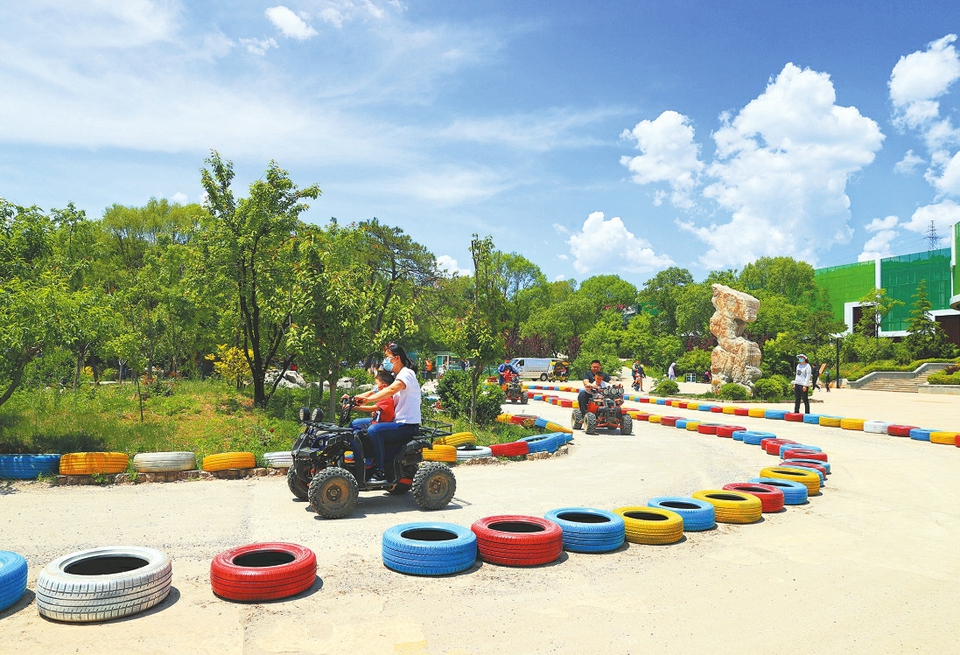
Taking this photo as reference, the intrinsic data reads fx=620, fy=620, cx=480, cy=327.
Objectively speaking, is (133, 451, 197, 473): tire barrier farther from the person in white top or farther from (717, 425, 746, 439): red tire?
(717, 425, 746, 439): red tire

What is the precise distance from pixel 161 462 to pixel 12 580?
5.00m

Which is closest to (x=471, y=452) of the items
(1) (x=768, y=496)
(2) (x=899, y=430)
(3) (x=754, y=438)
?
(1) (x=768, y=496)

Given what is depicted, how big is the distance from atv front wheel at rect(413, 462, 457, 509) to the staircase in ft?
133

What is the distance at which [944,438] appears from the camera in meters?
14.6

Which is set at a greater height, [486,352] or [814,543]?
[486,352]

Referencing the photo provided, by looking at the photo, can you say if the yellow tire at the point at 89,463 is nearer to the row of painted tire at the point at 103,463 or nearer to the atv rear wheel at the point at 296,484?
the row of painted tire at the point at 103,463

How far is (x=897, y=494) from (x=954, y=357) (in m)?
44.0

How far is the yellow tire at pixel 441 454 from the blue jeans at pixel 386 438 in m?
2.82

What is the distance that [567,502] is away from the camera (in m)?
8.30

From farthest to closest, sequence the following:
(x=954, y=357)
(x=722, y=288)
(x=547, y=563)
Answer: (x=954, y=357), (x=722, y=288), (x=547, y=563)

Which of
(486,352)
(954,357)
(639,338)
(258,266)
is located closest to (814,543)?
(486,352)

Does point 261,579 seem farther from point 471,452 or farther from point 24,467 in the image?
point 471,452

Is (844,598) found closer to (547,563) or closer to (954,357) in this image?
(547,563)

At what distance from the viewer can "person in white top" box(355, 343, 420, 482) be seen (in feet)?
24.6
